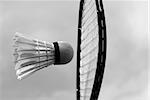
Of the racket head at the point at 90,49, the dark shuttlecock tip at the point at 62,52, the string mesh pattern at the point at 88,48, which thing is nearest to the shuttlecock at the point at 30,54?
the dark shuttlecock tip at the point at 62,52

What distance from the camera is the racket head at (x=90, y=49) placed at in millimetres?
38750

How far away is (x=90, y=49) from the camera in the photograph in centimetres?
A: 4294

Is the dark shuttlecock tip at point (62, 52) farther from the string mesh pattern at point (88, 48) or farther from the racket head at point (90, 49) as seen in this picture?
the string mesh pattern at point (88, 48)

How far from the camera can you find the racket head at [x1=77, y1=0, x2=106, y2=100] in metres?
38.8

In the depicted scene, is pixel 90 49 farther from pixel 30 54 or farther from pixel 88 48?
pixel 30 54

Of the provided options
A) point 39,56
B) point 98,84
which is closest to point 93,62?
point 98,84

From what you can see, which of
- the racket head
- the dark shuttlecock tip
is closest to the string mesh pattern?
the racket head

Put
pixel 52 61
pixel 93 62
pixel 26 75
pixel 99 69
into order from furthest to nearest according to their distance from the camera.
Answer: pixel 52 61 < pixel 26 75 < pixel 93 62 < pixel 99 69

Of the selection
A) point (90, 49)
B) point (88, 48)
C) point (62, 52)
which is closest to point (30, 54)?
point (62, 52)

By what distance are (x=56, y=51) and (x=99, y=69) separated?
408 inches

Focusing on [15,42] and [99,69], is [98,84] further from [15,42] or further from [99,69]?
[15,42]

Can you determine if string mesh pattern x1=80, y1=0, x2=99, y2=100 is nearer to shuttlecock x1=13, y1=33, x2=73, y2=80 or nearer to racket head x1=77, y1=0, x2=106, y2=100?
racket head x1=77, y1=0, x2=106, y2=100

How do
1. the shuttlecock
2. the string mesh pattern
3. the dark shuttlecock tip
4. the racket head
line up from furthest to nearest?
the dark shuttlecock tip → the shuttlecock → the string mesh pattern → the racket head

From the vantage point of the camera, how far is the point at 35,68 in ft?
153
